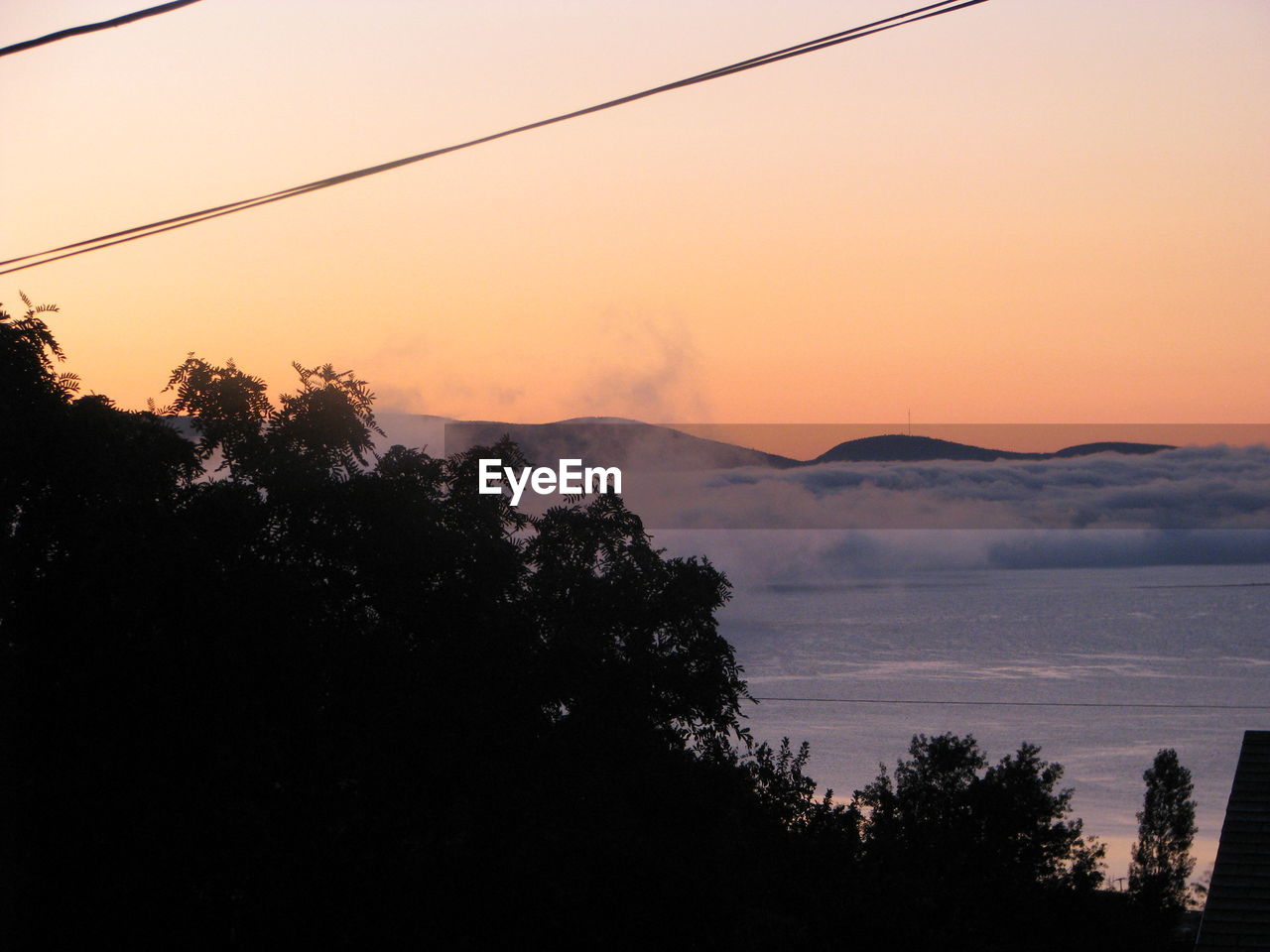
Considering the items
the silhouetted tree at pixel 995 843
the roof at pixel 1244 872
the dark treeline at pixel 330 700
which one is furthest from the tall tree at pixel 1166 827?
the roof at pixel 1244 872

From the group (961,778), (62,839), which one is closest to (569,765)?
(62,839)

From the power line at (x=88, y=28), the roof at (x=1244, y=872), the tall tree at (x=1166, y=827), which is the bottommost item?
the tall tree at (x=1166, y=827)

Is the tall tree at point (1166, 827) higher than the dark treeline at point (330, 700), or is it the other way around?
the dark treeline at point (330, 700)

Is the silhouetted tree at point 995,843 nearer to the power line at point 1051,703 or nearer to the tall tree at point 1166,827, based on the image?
the power line at point 1051,703

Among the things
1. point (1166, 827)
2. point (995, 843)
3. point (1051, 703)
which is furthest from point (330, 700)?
point (1051, 703)

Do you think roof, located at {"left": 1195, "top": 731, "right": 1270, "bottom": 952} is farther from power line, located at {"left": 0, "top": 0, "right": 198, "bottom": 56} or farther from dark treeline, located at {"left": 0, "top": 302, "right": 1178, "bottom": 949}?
power line, located at {"left": 0, "top": 0, "right": 198, "bottom": 56}
